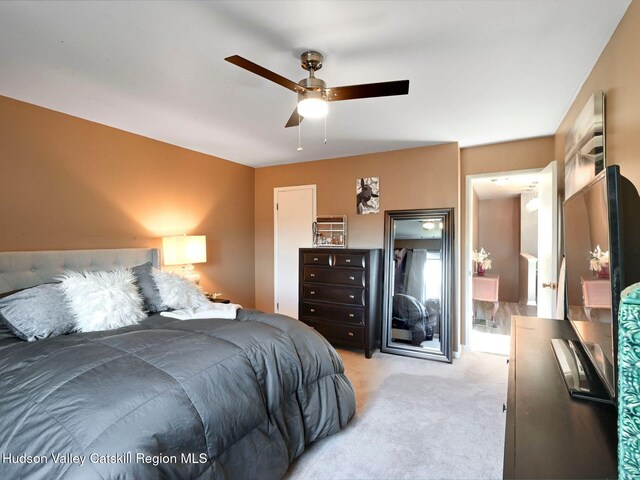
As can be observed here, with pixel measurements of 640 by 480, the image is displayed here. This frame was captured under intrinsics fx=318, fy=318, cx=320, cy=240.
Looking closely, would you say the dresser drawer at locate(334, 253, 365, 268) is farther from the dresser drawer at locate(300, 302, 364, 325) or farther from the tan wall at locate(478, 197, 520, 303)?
the tan wall at locate(478, 197, 520, 303)

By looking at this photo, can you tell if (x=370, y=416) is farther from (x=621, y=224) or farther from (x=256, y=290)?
(x=256, y=290)

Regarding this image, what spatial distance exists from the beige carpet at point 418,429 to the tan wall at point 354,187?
5.61ft

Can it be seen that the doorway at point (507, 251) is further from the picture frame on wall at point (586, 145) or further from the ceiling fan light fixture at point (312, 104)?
the ceiling fan light fixture at point (312, 104)

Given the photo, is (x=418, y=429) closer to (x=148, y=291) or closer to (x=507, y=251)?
(x=148, y=291)

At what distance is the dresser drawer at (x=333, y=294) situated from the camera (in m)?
3.73

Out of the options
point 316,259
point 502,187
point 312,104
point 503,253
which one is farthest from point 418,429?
point 503,253

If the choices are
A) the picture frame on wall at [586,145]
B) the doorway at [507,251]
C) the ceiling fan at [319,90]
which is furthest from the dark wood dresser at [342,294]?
the ceiling fan at [319,90]

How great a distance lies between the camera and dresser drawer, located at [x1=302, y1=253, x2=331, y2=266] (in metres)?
3.93

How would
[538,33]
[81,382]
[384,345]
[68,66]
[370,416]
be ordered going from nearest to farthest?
[81,382] < [538,33] < [68,66] < [370,416] < [384,345]

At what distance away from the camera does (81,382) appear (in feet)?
4.10

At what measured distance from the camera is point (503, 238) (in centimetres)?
712

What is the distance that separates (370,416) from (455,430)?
0.60 metres

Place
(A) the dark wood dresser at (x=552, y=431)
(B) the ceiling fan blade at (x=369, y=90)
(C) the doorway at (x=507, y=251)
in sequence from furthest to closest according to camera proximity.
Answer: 1. (C) the doorway at (x=507, y=251)
2. (B) the ceiling fan blade at (x=369, y=90)
3. (A) the dark wood dresser at (x=552, y=431)

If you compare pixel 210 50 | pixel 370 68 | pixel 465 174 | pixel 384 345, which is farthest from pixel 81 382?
pixel 465 174
